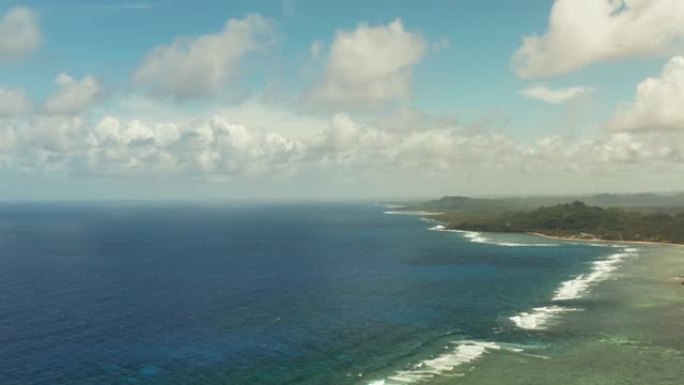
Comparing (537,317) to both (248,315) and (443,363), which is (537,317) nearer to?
(443,363)

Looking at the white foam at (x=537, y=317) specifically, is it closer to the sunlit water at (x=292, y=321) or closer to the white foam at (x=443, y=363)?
the sunlit water at (x=292, y=321)

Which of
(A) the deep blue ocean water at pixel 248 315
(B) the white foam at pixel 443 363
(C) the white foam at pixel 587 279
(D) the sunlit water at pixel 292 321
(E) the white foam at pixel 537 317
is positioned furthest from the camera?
(C) the white foam at pixel 587 279

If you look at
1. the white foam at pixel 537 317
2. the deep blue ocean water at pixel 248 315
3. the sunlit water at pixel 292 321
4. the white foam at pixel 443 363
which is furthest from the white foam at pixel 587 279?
the white foam at pixel 443 363

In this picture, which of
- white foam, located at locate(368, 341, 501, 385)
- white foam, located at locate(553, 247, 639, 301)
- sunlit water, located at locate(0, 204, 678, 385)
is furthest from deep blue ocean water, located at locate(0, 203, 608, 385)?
white foam, located at locate(553, 247, 639, 301)

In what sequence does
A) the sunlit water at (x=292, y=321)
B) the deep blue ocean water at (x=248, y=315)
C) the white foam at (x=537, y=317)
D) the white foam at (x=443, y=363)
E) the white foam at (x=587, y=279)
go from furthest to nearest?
the white foam at (x=587, y=279)
the white foam at (x=537, y=317)
the deep blue ocean water at (x=248, y=315)
the sunlit water at (x=292, y=321)
the white foam at (x=443, y=363)

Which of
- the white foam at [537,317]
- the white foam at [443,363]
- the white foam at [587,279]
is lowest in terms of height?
the white foam at [443,363]

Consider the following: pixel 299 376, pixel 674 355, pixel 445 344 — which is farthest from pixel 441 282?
pixel 299 376

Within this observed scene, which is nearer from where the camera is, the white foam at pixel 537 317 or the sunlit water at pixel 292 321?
the sunlit water at pixel 292 321
